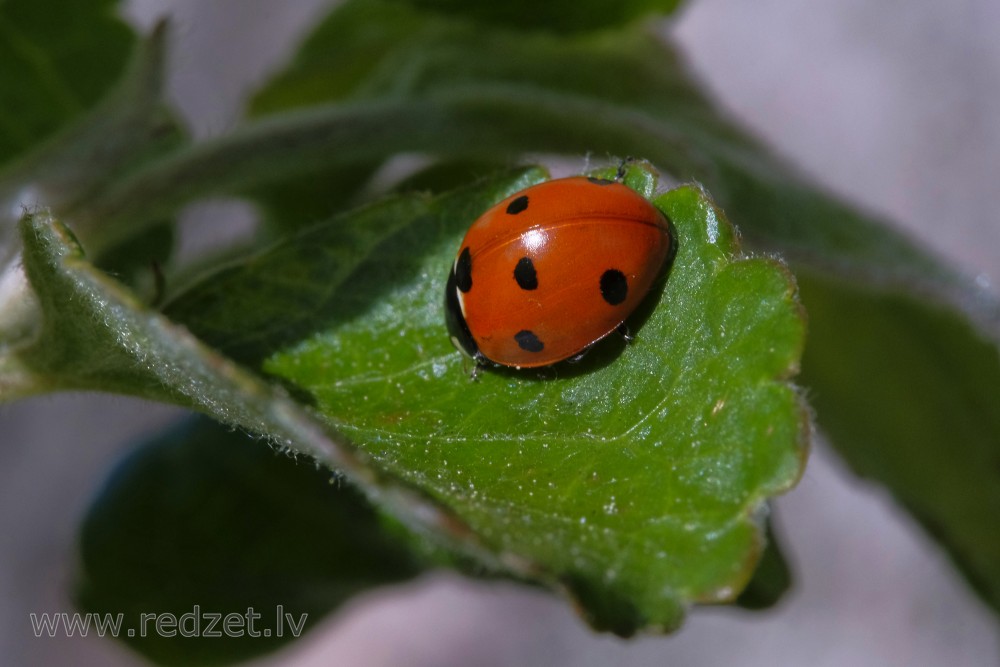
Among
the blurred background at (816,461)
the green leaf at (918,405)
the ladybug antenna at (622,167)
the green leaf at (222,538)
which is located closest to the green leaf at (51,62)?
the green leaf at (222,538)

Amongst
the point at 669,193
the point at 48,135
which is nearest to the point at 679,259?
the point at 669,193

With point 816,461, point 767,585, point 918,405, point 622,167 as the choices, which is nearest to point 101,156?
point 622,167

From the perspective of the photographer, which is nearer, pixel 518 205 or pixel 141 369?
pixel 141 369

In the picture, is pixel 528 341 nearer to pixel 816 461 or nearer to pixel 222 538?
pixel 222 538

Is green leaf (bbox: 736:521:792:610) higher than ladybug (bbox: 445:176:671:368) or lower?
lower

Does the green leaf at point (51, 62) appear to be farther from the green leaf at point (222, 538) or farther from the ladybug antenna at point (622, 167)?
the ladybug antenna at point (622, 167)

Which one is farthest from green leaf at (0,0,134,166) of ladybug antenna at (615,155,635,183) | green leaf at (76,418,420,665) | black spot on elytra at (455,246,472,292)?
ladybug antenna at (615,155,635,183)

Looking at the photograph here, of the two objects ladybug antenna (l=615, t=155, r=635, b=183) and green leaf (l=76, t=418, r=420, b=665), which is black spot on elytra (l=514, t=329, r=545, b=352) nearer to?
ladybug antenna (l=615, t=155, r=635, b=183)
